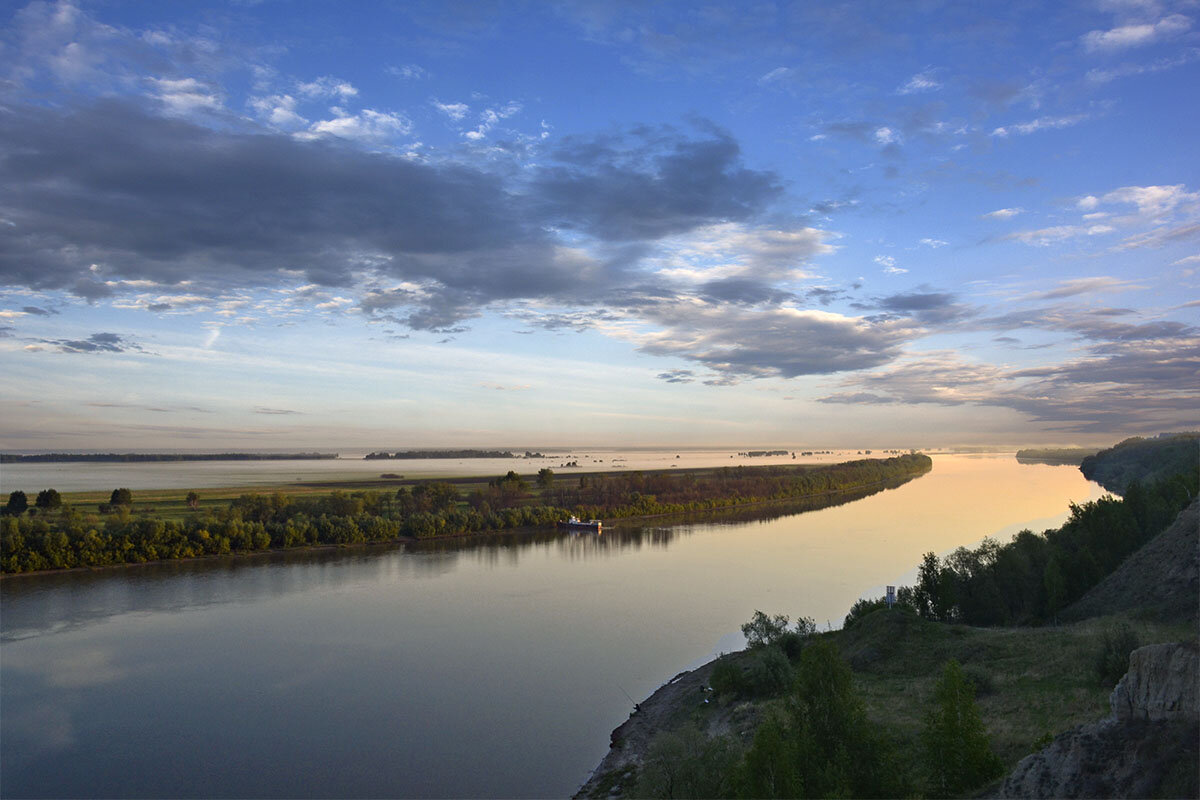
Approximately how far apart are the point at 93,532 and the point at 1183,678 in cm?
5570

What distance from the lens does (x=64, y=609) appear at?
35.2m

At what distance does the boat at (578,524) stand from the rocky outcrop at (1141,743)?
6263cm

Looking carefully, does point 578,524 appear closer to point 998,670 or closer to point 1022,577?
point 1022,577

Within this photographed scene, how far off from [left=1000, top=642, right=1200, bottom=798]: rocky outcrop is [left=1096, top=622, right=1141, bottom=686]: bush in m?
9.91

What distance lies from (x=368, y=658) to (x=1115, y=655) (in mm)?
25424

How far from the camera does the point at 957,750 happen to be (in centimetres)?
1171

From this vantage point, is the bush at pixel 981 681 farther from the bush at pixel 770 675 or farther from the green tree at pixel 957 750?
the green tree at pixel 957 750

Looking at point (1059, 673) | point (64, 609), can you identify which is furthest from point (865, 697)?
point (64, 609)

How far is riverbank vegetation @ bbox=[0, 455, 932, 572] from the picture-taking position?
149ft

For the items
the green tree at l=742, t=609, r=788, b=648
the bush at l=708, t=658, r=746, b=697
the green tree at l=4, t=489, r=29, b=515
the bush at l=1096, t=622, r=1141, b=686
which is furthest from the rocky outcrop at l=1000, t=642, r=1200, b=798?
the green tree at l=4, t=489, r=29, b=515

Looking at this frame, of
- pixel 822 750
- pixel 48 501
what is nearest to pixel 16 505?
pixel 48 501

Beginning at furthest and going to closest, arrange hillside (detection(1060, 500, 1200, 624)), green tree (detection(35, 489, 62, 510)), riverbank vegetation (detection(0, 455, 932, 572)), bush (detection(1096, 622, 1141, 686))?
green tree (detection(35, 489, 62, 510)) < riverbank vegetation (detection(0, 455, 932, 572)) < hillside (detection(1060, 500, 1200, 624)) < bush (detection(1096, 622, 1141, 686))

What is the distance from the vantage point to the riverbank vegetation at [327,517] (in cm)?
4541

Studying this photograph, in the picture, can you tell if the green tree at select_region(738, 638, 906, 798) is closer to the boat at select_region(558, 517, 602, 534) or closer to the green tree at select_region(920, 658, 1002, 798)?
the green tree at select_region(920, 658, 1002, 798)
